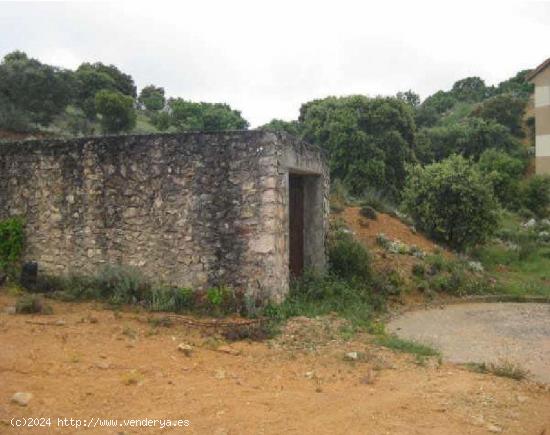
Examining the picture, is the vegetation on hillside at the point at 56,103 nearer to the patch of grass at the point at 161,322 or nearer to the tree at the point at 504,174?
the tree at the point at 504,174

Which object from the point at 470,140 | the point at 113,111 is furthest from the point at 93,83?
the point at 470,140

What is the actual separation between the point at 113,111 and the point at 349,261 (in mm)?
19077

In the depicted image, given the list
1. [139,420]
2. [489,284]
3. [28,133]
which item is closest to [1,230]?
[139,420]

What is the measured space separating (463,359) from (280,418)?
3004mm

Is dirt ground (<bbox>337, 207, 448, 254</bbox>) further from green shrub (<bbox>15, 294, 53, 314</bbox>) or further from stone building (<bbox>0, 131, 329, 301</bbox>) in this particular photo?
green shrub (<bbox>15, 294, 53, 314</bbox>)

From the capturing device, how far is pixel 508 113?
37250mm

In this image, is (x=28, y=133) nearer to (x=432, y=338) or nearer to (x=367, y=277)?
(x=367, y=277)

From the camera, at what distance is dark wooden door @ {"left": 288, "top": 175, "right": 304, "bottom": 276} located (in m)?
9.61

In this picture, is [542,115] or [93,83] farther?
[93,83]

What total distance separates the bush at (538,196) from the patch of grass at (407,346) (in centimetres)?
1851

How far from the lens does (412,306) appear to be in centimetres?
1001

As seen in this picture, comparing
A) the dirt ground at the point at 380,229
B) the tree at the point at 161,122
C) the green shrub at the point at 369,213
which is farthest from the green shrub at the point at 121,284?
the tree at the point at 161,122

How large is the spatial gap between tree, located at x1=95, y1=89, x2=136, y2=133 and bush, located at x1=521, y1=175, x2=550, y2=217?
18.9 m

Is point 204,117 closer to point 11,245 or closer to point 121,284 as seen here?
point 11,245
